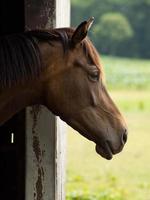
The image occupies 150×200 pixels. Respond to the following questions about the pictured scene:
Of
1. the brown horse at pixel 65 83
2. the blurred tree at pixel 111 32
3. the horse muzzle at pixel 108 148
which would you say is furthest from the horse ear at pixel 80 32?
the blurred tree at pixel 111 32

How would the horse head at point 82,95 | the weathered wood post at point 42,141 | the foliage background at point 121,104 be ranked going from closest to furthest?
1. the horse head at point 82,95
2. the weathered wood post at point 42,141
3. the foliage background at point 121,104

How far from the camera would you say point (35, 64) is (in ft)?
10.3

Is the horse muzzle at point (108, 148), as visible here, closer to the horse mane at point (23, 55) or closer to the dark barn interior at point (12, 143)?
the horse mane at point (23, 55)

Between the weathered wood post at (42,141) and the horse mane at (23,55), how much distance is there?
496mm

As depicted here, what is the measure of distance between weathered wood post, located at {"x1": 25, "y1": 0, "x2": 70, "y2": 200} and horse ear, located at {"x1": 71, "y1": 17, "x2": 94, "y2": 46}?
1.90 feet

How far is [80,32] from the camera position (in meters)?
3.10

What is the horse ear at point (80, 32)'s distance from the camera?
307 cm

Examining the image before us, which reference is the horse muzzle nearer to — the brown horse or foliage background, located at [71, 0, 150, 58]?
the brown horse

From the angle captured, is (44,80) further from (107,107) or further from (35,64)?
(107,107)

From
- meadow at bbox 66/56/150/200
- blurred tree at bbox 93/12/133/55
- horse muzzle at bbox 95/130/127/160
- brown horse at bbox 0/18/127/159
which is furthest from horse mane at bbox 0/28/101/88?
blurred tree at bbox 93/12/133/55

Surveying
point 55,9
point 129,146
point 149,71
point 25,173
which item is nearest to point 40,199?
point 25,173

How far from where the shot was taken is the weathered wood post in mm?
3689

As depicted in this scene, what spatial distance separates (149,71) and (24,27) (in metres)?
33.9

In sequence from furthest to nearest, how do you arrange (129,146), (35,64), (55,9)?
(129,146) < (55,9) < (35,64)
